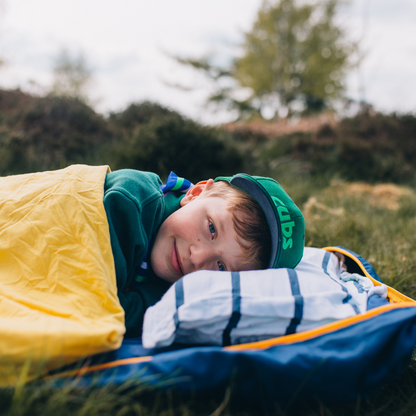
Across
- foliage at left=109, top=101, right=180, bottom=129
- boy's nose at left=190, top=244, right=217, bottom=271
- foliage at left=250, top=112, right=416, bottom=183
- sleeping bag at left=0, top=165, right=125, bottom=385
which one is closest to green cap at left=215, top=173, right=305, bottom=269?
boy's nose at left=190, top=244, right=217, bottom=271

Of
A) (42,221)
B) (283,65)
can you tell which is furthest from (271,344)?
(283,65)

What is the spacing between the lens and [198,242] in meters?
1.55

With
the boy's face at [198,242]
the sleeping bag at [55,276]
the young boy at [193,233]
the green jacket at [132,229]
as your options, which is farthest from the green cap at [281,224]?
the sleeping bag at [55,276]

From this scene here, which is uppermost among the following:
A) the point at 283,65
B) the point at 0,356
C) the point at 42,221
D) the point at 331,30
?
the point at 331,30

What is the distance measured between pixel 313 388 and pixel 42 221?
48.5 inches

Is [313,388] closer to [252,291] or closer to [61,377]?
[252,291]

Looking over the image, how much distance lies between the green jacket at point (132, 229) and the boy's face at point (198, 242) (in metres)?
0.09

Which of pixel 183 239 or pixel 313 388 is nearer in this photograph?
pixel 313 388

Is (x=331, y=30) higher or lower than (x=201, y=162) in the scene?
higher

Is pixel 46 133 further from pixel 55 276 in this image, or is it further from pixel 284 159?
pixel 284 159

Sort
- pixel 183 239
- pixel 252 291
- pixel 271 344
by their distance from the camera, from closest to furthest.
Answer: pixel 271 344 → pixel 252 291 → pixel 183 239

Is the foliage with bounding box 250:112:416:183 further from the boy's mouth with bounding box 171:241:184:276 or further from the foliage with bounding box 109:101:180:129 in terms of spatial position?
the boy's mouth with bounding box 171:241:184:276

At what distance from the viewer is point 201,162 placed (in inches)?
167

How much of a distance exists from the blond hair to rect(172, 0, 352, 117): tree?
835 inches
